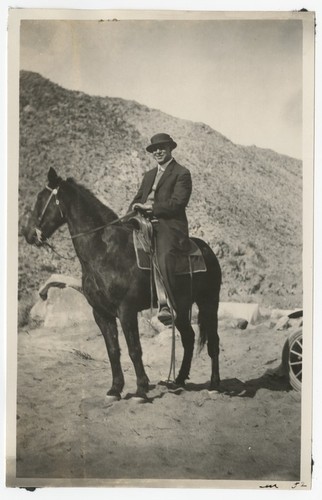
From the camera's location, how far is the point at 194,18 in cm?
506

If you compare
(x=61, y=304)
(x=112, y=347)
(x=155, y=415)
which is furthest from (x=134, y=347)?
(x=61, y=304)

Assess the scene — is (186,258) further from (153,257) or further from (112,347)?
(112,347)

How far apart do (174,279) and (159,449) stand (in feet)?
3.79

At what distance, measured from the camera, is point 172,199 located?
196 inches

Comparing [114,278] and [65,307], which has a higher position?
[114,278]

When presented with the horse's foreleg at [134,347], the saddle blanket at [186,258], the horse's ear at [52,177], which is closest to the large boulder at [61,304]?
the horse's foreleg at [134,347]

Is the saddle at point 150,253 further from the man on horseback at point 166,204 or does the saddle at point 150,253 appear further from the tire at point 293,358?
the tire at point 293,358

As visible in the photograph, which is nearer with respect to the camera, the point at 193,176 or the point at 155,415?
the point at 155,415

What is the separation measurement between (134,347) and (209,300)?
0.61 metres

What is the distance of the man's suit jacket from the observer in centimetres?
497

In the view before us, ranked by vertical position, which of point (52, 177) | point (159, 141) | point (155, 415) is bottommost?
point (155, 415)

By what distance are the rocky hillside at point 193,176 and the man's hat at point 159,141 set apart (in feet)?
0.14

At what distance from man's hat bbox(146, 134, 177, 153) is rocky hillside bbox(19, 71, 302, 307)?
0.14ft

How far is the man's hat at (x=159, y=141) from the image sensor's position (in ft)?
16.5
